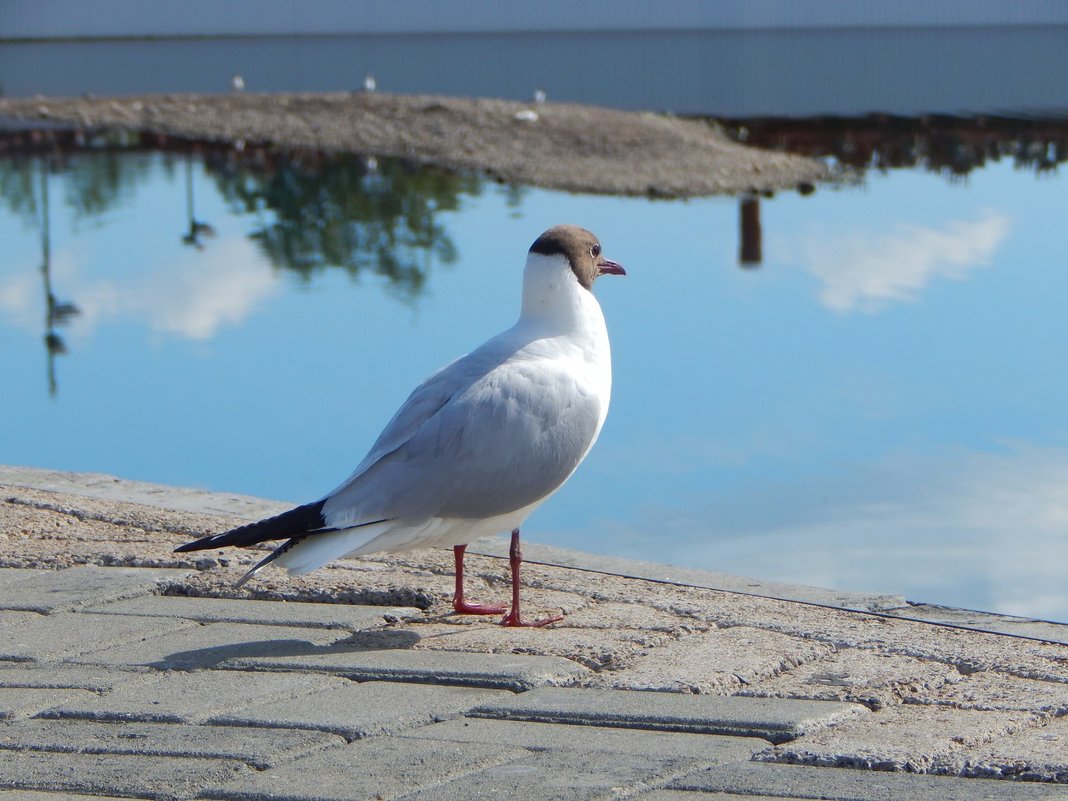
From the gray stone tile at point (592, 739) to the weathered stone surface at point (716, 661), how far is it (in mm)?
253

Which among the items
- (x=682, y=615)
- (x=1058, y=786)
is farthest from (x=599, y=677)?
(x=1058, y=786)

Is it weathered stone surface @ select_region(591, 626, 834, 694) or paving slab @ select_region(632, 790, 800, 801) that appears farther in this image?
weathered stone surface @ select_region(591, 626, 834, 694)

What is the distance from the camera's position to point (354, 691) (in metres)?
2.81

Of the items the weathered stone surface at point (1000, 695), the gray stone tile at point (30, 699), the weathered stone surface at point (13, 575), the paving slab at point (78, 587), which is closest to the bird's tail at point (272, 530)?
the gray stone tile at point (30, 699)

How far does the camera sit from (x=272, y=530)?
3.09 m

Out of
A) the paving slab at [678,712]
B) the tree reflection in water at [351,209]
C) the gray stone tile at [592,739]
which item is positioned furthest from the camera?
the tree reflection in water at [351,209]

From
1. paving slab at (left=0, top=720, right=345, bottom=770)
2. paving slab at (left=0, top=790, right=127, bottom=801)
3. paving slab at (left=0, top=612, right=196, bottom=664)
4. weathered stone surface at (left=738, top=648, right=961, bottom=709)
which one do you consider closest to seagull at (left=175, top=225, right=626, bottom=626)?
paving slab at (left=0, top=612, right=196, bottom=664)

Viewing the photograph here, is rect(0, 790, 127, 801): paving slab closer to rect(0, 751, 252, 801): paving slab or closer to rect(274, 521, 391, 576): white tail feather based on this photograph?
rect(0, 751, 252, 801): paving slab

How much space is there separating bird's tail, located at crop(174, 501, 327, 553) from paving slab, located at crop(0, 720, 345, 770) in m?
0.49

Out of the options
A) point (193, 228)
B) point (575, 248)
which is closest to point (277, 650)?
point (575, 248)

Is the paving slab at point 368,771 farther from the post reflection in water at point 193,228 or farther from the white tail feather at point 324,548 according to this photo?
the post reflection in water at point 193,228

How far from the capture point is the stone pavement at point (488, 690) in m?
2.34

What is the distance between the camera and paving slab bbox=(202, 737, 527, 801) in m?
2.27

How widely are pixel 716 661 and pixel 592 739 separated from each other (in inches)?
21.3
